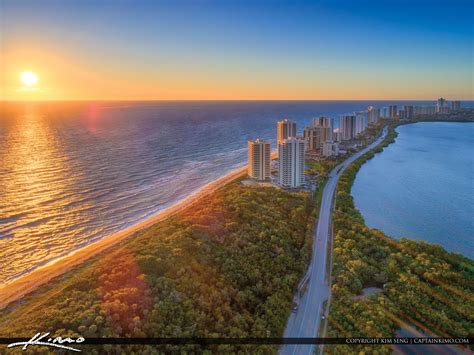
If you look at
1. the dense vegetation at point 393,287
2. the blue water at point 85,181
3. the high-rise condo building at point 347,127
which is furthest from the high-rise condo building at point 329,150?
the dense vegetation at point 393,287

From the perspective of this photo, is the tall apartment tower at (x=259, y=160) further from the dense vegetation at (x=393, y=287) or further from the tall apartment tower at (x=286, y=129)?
the tall apartment tower at (x=286, y=129)

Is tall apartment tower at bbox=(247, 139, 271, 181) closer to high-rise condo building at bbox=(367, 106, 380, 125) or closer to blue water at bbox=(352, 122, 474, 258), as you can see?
blue water at bbox=(352, 122, 474, 258)

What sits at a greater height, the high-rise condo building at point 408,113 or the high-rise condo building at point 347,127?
the high-rise condo building at point 408,113

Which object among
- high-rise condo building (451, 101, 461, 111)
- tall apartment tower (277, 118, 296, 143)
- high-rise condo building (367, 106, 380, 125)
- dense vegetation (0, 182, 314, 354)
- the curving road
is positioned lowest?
the curving road

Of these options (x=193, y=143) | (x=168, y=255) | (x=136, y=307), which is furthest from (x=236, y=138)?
(x=136, y=307)

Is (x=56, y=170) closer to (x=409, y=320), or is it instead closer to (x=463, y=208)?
(x=409, y=320)

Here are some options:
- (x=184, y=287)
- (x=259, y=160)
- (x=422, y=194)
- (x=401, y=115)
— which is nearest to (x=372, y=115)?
(x=401, y=115)

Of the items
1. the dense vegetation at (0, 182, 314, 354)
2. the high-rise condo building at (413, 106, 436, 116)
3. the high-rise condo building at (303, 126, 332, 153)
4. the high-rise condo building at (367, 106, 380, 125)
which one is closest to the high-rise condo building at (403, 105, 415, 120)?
the high-rise condo building at (413, 106, 436, 116)
